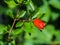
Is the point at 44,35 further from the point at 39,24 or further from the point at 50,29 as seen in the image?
the point at 39,24

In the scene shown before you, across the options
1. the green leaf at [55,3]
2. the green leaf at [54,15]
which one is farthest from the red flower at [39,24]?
the green leaf at [54,15]

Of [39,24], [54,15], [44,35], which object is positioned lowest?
[44,35]

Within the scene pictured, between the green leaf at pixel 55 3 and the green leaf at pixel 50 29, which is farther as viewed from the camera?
the green leaf at pixel 50 29

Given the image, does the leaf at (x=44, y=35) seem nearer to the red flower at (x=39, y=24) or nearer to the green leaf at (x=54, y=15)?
the green leaf at (x=54, y=15)

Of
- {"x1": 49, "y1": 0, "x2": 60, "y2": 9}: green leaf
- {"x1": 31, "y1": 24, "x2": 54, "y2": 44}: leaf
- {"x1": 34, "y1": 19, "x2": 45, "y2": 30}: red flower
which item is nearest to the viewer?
{"x1": 34, "y1": 19, "x2": 45, "y2": 30}: red flower

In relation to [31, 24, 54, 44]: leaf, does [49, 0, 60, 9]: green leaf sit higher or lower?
higher

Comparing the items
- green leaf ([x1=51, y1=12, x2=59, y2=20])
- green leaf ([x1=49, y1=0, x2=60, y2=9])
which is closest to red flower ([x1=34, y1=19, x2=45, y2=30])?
green leaf ([x1=49, y1=0, x2=60, y2=9])

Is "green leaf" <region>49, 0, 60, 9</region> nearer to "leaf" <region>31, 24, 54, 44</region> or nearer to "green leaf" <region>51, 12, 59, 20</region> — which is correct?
"green leaf" <region>51, 12, 59, 20</region>

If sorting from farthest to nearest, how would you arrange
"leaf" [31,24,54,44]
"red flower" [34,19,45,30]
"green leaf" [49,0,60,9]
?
"leaf" [31,24,54,44] → "green leaf" [49,0,60,9] → "red flower" [34,19,45,30]

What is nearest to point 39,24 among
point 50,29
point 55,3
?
point 55,3

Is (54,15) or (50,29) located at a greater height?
(54,15)

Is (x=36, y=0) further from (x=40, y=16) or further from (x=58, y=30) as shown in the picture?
(x=58, y=30)

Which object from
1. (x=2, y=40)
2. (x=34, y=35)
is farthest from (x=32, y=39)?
(x=2, y=40)

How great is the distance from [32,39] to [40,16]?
0.96m
